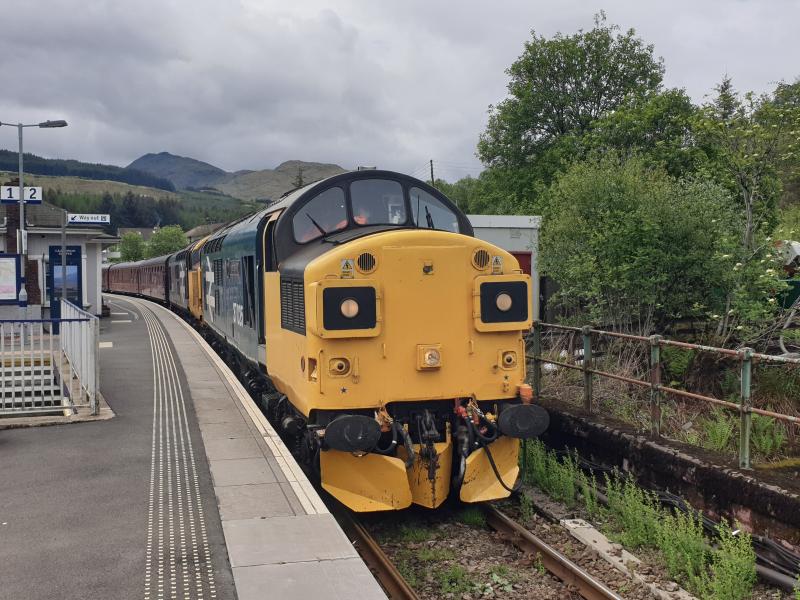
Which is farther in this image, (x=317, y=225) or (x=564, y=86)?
(x=564, y=86)

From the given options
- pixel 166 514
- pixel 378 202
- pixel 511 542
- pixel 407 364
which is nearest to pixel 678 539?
A: pixel 511 542

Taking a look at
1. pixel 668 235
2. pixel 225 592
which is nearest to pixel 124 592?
pixel 225 592

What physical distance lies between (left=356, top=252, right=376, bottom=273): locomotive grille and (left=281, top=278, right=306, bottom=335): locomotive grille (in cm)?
63

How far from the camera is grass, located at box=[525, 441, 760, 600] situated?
579 cm

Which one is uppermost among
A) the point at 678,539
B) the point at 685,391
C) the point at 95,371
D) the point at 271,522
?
the point at 95,371

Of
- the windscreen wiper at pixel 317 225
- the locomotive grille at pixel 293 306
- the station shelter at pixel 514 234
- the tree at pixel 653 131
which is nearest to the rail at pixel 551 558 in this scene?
the locomotive grille at pixel 293 306

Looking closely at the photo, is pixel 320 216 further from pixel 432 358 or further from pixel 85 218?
pixel 85 218

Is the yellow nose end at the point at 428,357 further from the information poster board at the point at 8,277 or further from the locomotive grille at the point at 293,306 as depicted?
the information poster board at the point at 8,277

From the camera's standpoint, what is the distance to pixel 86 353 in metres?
10.5

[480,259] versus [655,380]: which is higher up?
[480,259]

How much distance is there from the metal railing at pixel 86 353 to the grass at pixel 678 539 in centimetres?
610

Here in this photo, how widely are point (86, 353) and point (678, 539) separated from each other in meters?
8.10

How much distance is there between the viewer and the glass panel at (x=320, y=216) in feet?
26.3

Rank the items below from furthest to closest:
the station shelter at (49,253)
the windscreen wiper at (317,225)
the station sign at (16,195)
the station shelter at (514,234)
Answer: the station shelter at (49,253), the station sign at (16,195), the station shelter at (514,234), the windscreen wiper at (317,225)
